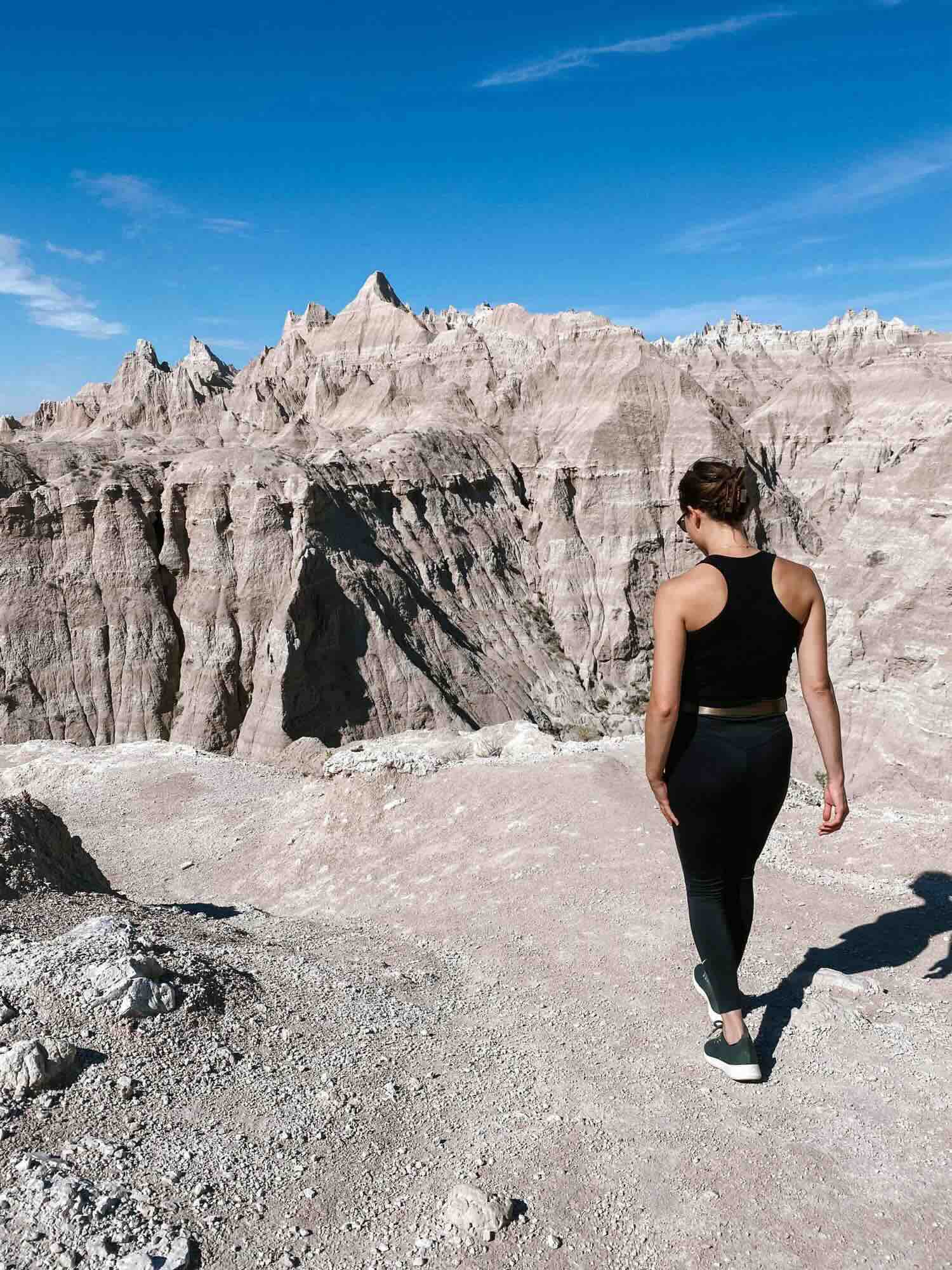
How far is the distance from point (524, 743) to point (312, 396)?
4488 cm

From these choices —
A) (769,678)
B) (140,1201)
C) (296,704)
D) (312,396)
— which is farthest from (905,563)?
(312,396)

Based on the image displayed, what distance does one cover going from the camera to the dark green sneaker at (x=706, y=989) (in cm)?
425

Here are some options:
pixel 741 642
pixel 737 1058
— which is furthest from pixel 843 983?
pixel 741 642

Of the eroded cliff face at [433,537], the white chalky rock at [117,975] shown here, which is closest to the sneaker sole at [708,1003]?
the white chalky rock at [117,975]

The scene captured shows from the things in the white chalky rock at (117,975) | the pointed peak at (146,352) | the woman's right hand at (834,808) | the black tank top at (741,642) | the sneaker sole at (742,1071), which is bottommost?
the sneaker sole at (742,1071)

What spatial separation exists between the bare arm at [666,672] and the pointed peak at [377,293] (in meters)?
69.9

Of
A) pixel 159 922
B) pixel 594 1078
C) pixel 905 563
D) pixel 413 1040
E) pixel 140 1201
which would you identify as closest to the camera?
pixel 140 1201

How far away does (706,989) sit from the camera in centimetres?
448

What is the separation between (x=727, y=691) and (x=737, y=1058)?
1.90 meters

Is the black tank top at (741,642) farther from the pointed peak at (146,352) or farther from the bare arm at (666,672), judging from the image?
the pointed peak at (146,352)

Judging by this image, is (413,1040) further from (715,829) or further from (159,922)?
(159,922)

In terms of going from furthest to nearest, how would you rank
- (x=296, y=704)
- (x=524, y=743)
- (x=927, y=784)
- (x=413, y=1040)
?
(x=296, y=704)
(x=927, y=784)
(x=524, y=743)
(x=413, y=1040)

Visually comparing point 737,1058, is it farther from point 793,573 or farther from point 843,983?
point 793,573

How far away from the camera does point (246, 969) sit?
533 centimetres
